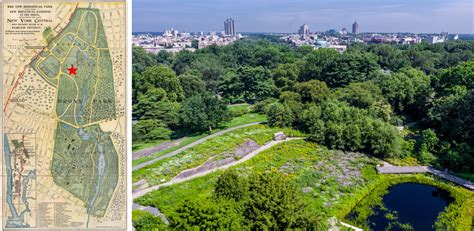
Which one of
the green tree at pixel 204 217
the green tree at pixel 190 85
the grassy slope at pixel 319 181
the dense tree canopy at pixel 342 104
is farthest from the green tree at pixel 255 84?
the green tree at pixel 204 217

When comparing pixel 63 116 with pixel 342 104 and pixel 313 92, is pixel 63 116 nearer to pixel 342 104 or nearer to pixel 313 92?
pixel 342 104

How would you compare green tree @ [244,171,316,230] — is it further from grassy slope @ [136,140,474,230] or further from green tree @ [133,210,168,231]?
green tree @ [133,210,168,231]

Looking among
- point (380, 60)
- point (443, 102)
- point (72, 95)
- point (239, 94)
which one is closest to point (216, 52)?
point (380, 60)

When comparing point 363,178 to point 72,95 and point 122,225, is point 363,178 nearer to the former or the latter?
point 122,225

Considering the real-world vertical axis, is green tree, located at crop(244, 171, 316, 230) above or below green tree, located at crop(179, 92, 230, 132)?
below

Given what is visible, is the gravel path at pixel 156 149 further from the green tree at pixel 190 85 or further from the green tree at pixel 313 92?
the green tree at pixel 190 85

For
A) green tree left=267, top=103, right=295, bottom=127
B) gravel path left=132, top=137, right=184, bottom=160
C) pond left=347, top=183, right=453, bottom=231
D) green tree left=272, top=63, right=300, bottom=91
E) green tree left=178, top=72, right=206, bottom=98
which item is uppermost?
green tree left=272, top=63, right=300, bottom=91

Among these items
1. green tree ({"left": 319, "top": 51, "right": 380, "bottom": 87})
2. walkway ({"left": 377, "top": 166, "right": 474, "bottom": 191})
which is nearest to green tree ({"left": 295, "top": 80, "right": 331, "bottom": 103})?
green tree ({"left": 319, "top": 51, "right": 380, "bottom": 87})
